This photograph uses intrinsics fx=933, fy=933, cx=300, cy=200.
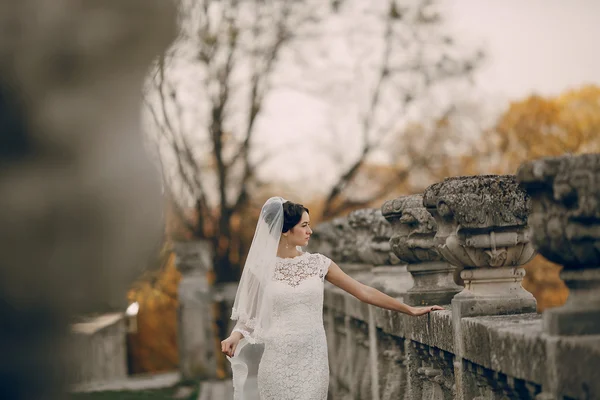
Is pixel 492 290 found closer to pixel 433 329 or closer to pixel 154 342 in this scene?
pixel 433 329

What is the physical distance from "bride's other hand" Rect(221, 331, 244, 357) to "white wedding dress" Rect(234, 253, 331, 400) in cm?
38

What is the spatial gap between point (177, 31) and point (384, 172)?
→ 1044 inches

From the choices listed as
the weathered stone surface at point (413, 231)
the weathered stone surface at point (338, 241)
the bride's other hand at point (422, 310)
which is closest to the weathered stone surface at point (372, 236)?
the weathered stone surface at point (338, 241)

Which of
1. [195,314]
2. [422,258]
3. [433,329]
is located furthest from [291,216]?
[195,314]

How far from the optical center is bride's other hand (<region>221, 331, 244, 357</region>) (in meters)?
6.33

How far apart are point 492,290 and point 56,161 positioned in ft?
13.5

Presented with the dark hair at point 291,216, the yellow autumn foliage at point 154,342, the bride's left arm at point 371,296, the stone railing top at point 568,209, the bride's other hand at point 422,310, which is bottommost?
the yellow autumn foliage at point 154,342

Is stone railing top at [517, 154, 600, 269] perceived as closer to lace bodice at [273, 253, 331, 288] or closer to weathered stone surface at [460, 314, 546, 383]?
weathered stone surface at [460, 314, 546, 383]

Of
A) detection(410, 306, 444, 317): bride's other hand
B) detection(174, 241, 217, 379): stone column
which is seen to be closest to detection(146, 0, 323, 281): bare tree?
detection(174, 241, 217, 379): stone column

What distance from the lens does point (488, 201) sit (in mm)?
4434

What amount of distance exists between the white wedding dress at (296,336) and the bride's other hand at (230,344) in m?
0.38

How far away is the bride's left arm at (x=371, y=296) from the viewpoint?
18.5 ft

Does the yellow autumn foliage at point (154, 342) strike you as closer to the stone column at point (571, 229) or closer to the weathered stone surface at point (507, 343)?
the weathered stone surface at point (507, 343)

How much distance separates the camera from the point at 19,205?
0.77 metres
